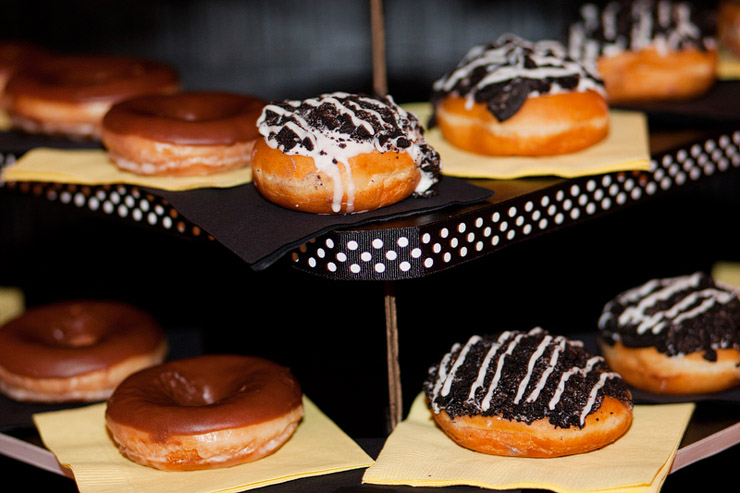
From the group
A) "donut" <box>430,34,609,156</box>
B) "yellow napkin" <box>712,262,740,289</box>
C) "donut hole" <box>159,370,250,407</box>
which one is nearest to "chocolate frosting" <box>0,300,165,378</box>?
"donut hole" <box>159,370,250,407</box>

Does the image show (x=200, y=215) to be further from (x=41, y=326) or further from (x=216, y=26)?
(x=216, y=26)

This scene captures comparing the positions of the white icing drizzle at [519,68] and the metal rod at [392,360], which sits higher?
the white icing drizzle at [519,68]

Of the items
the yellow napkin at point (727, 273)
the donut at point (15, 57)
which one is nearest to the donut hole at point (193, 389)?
the donut at point (15, 57)

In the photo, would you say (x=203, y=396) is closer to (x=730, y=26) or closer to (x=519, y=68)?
(x=519, y=68)

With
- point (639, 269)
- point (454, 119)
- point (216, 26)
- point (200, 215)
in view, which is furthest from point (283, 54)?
point (200, 215)

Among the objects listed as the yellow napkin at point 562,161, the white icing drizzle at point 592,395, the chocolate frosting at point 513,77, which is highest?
the chocolate frosting at point 513,77

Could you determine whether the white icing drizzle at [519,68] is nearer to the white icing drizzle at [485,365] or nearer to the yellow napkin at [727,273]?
the white icing drizzle at [485,365]

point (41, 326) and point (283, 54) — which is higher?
point (283, 54)
